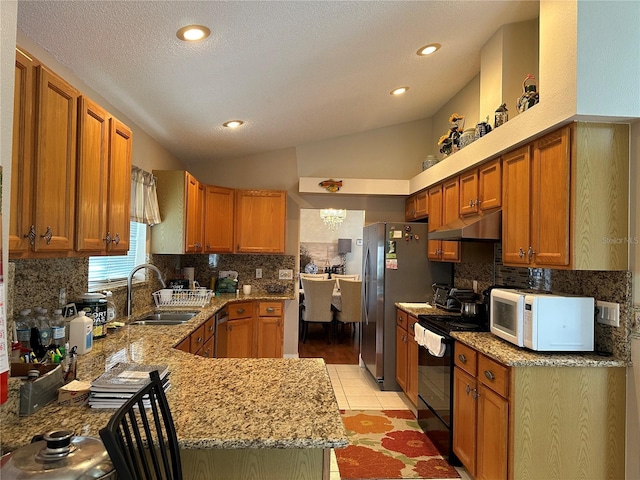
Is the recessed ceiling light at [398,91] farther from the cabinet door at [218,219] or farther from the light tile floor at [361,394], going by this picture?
the light tile floor at [361,394]

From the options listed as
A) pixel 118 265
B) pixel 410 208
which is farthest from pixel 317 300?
pixel 118 265

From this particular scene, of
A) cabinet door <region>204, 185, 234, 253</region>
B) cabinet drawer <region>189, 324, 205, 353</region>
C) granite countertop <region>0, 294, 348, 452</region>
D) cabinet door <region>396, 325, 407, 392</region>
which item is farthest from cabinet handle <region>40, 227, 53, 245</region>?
cabinet door <region>396, 325, 407, 392</region>

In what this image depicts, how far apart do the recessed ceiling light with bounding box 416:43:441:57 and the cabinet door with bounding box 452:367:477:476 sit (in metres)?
2.27

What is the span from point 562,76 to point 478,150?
3.32ft

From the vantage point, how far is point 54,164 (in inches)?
66.2

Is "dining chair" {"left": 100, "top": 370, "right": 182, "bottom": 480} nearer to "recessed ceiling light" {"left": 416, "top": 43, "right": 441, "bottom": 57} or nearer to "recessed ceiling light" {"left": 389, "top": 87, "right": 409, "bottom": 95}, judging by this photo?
"recessed ceiling light" {"left": 416, "top": 43, "right": 441, "bottom": 57}

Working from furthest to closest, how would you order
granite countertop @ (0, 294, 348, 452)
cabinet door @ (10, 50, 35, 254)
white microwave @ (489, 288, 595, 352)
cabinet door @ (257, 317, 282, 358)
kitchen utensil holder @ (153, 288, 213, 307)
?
cabinet door @ (257, 317, 282, 358) < kitchen utensil holder @ (153, 288, 213, 307) < white microwave @ (489, 288, 595, 352) < cabinet door @ (10, 50, 35, 254) < granite countertop @ (0, 294, 348, 452)

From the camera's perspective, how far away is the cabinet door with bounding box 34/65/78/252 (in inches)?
61.8

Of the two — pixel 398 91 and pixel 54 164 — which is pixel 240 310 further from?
pixel 54 164

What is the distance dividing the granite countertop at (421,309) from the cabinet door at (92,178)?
267cm

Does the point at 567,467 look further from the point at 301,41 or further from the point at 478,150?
the point at 301,41

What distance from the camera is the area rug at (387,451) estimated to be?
2756 millimetres

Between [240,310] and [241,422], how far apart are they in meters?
3.35

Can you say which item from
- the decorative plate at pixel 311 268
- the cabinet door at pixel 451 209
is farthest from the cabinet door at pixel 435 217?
the decorative plate at pixel 311 268
